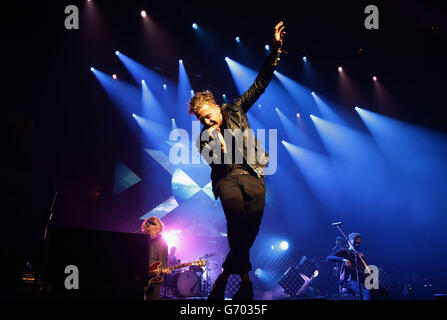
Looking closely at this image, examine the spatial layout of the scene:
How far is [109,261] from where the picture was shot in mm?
2490

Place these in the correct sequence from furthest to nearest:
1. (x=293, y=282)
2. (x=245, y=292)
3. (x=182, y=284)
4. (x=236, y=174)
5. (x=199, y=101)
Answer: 1. (x=293, y=282)
2. (x=182, y=284)
3. (x=199, y=101)
4. (x=236, y=174)
5. (x=245, y=292)

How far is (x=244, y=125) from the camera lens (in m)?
2.86

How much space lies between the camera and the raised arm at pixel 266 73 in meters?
2.77

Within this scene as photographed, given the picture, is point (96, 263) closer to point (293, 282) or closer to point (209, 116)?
point (209, 116)

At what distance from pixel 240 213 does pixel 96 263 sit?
140cm

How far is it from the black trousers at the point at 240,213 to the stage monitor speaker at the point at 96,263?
0.90 m

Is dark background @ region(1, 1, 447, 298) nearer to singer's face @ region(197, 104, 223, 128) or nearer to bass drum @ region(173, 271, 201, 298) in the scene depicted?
bass drum @ region(173, 271, 201, 298)

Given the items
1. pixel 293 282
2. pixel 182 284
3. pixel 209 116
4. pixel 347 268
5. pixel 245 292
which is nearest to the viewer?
pixel 245 292

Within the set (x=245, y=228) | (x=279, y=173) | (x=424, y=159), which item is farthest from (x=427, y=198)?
(x=245, y=228)

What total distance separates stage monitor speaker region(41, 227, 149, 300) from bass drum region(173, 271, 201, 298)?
5805mm

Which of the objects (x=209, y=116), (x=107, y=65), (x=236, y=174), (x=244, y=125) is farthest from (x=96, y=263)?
(x=107, y=65)

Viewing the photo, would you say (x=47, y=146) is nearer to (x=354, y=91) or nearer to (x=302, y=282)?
(x=302, y=282)

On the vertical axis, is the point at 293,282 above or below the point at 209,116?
below

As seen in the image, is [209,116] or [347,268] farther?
[347,268]
